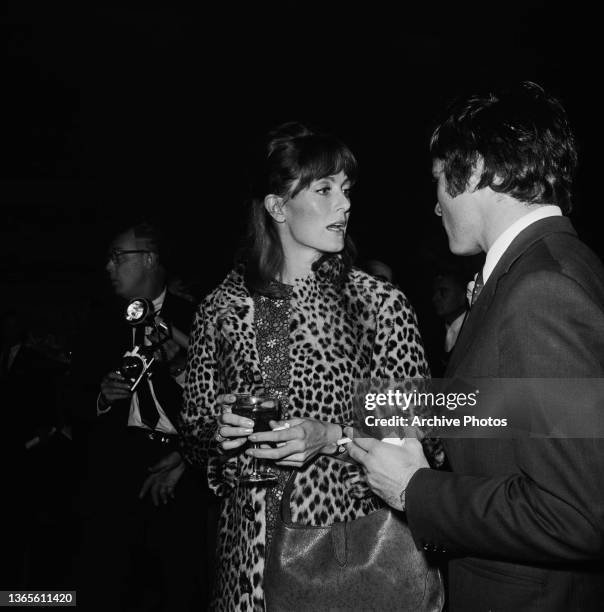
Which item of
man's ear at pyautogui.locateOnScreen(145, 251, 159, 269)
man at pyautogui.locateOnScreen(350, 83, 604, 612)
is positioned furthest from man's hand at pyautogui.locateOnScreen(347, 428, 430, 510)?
man's ear at pyautogui.locateOnScreen(145, 251, 159, 269)

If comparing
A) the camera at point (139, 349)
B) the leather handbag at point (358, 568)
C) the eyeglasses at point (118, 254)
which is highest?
the eyeglasses at point (118, 254)

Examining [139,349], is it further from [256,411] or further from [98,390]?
[256,411]

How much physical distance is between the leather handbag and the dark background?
3.90 metres

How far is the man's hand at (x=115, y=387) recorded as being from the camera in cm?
340

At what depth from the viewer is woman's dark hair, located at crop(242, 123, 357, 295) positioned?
97.0 inches

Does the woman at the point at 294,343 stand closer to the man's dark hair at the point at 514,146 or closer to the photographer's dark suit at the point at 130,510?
the man's dark hair at the point at 514,146

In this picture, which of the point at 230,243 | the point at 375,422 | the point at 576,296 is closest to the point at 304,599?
the point at 375,422

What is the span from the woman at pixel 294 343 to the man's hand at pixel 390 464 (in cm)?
59

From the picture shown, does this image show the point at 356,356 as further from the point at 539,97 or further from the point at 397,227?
the point at 397,227

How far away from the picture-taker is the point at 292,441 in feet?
6.54

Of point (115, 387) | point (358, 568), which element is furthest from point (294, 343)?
point (115, 387)

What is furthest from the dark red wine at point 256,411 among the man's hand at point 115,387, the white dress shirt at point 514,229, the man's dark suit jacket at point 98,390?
the man's hand at point 115,387

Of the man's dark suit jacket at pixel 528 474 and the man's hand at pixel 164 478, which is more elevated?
the man's hand at pixel 164 478

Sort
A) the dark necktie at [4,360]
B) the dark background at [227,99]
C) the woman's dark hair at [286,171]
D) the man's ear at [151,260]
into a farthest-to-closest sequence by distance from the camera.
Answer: the dark background at [227,99] → the dark necktie at [4,360] → the man's ear at [151,260] → the woman's dark hair at [286,171]
